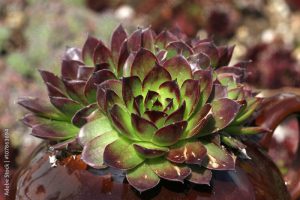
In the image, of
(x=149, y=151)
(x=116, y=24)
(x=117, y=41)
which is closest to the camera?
(x=149, y=151)

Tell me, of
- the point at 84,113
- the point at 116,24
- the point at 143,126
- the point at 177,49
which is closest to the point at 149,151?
the point at 143,126

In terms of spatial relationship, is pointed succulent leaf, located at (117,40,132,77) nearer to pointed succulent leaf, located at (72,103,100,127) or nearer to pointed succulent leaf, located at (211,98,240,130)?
pointed succulent leaf, located at (72,103,100,127)

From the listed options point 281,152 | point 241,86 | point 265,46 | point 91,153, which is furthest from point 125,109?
point 265,46

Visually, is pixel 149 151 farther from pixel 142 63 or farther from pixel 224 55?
pixel 224 55

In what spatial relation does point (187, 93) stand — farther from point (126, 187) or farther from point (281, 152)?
point (281, 152)

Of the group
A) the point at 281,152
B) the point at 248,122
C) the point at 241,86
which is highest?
the point at 241,86

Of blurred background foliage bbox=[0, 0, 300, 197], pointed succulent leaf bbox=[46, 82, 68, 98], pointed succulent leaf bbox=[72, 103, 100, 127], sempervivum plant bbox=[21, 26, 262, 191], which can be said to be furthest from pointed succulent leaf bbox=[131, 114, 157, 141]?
blurred background foliage bbox=[0, 0, 300, 197]

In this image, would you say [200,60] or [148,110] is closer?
[148,110]
